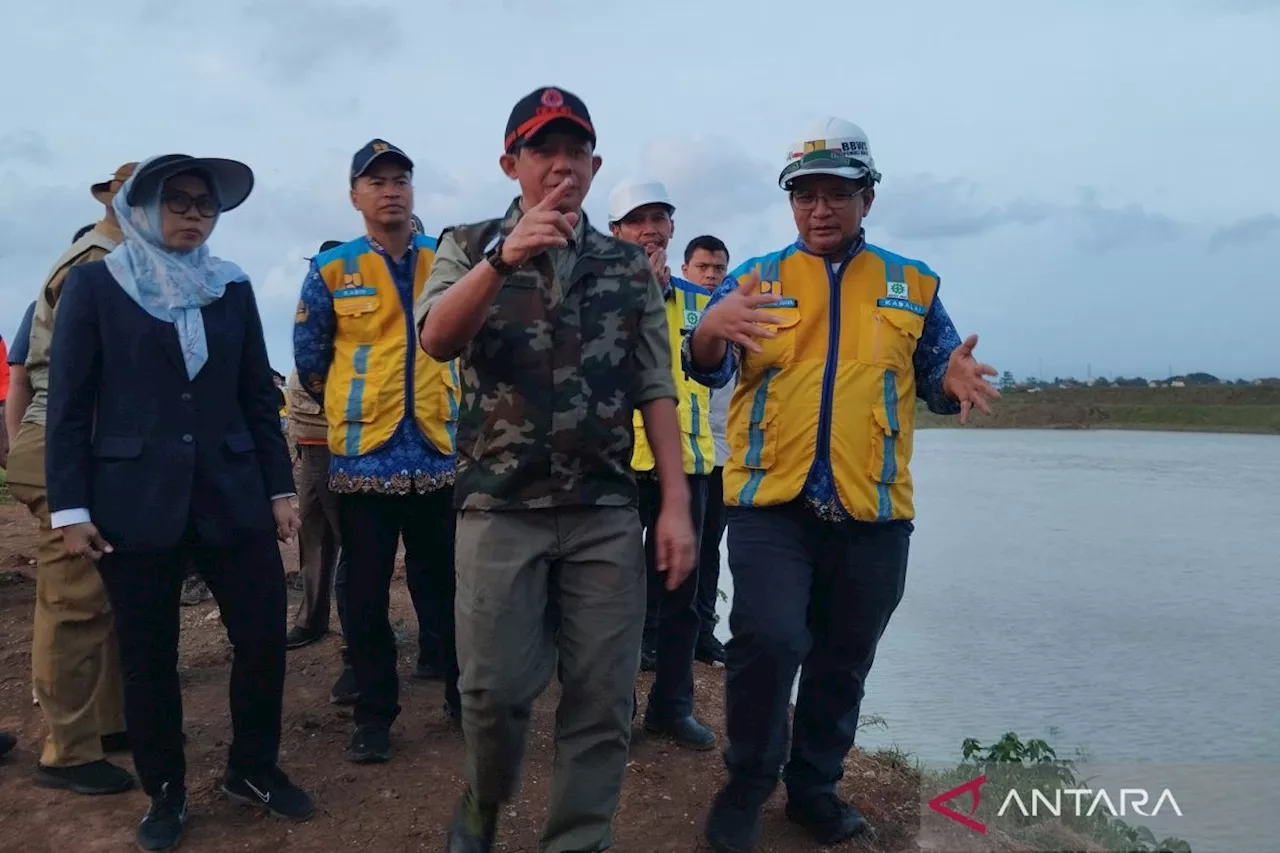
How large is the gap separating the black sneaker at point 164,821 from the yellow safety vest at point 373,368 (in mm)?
1368

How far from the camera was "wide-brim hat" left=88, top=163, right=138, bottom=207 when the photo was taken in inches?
176

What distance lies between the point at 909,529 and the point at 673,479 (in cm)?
108

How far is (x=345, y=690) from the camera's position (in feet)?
16.8

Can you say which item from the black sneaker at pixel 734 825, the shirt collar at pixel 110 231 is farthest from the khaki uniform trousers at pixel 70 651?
the black sneaker at pixel 734 825

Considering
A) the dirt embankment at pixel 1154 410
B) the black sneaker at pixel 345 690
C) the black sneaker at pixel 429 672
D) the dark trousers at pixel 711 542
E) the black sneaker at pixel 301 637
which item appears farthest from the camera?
the dirt embankment at pixel 1154 410

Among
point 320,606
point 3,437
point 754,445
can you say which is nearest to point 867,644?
point 754,445

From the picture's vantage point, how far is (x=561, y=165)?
3.12 meters

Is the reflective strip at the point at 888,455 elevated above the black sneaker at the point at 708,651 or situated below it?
above

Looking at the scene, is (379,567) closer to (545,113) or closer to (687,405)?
(687,405)

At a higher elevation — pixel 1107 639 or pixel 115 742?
pixel 115 742

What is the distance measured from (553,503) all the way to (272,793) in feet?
5.69

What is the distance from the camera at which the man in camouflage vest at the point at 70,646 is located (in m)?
4.21

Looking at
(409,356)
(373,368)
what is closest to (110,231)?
(373,368)

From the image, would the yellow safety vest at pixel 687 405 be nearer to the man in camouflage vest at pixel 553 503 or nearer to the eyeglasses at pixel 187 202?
the man in camouflage vest at pixel 553 503
